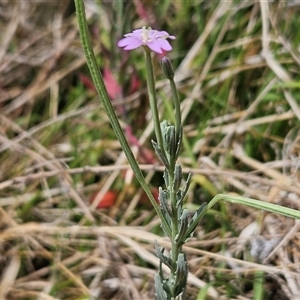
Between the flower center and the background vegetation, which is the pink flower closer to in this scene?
the flower center

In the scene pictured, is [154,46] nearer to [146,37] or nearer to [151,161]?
[146,37]

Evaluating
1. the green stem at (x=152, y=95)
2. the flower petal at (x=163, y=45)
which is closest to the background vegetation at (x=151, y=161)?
the green stem at (x=152, y=95)

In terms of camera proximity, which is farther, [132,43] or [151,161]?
[151,161]

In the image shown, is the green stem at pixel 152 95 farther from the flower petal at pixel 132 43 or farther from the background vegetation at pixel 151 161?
the background vegetation at pixel 151 161

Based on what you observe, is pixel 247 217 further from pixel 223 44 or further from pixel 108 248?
pixel 223 44

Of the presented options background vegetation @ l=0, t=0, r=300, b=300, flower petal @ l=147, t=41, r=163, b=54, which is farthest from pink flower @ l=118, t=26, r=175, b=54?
background vegetation @ l=0, t=0, r=300, b=300

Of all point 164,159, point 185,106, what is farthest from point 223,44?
point 164,159

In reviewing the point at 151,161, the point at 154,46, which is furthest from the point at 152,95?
the point at 151,161

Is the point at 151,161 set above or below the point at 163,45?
below
